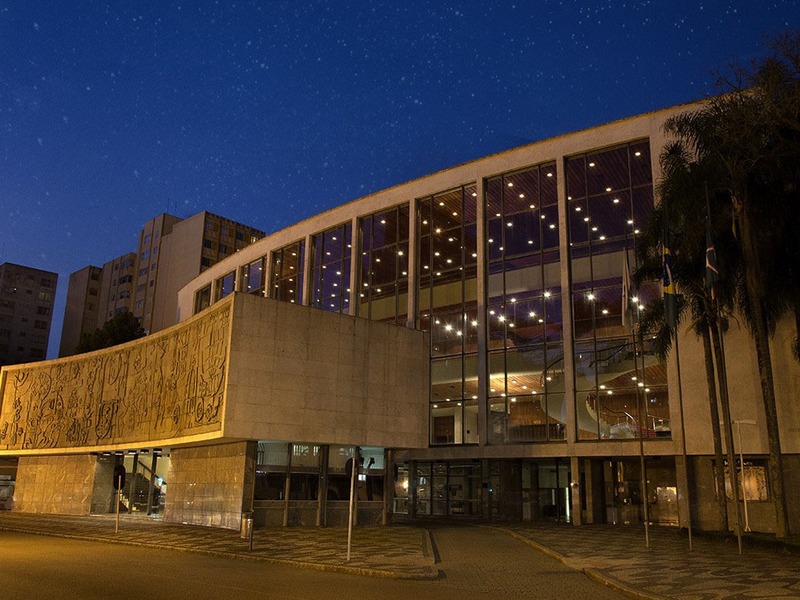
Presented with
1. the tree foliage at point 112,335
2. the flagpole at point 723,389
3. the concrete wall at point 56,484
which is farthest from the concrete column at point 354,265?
the tree foliage at point 112,335

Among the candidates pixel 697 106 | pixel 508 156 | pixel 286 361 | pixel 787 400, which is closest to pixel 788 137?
pixel 697 106

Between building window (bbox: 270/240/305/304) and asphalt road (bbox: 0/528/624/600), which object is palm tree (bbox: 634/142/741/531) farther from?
building window (bbox: 270/240/305/304)

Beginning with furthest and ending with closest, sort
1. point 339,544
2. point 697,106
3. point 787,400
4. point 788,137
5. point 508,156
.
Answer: point 508,156 → point 697,106 → point 787,400 → point 788,137 → point 339,544

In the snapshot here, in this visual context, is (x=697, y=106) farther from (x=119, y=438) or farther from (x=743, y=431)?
(x=119, y=438)

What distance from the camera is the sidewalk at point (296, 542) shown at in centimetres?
1741

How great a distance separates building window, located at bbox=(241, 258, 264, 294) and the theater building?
552 cm

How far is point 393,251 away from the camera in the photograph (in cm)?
4684

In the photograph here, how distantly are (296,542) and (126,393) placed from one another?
18683mm

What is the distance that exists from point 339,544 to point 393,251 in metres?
26.8

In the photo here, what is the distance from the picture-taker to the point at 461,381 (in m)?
41.6

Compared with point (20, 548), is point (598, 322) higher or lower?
higher

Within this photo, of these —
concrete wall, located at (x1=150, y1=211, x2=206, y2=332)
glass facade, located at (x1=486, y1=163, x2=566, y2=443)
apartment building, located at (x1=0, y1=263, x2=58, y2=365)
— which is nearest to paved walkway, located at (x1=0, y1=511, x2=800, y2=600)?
glass facade, located at (x1=486, y1=163, x2=566, y2=443)

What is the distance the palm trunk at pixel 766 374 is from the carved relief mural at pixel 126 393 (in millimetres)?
20381

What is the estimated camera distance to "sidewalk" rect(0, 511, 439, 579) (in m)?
17.4
